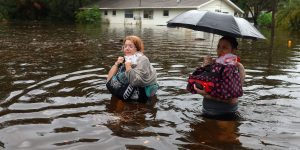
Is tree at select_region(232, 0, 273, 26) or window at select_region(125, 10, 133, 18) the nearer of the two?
window at select_region(125, 10, 133, 18)

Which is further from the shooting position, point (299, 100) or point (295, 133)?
point (299, 100)

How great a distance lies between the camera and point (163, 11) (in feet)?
153

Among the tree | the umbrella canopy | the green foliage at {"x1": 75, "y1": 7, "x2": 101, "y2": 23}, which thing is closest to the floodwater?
the umbrella canopy

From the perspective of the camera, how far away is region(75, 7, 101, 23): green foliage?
49.3 meters

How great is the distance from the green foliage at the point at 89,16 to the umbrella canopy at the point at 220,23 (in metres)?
44.5

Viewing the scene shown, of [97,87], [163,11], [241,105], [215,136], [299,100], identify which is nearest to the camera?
[215,136]

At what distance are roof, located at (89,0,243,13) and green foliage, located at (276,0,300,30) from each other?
28.8ft

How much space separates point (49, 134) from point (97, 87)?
3073 mm

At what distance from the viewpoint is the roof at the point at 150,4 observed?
43.5 m

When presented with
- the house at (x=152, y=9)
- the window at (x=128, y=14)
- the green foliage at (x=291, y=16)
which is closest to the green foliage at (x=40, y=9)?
the house at (x=152, y=9)

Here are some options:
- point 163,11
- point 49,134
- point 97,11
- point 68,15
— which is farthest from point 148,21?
point 49,134

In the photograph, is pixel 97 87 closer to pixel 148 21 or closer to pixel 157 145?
pixel 157 145

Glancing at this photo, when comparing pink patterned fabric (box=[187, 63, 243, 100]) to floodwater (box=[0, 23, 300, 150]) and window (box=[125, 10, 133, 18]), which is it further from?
window (box=[125, 10, 133, 18])

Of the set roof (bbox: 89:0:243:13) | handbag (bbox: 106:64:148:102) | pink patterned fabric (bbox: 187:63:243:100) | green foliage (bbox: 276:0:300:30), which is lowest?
handbag (bbox: 106:64:148:102)
